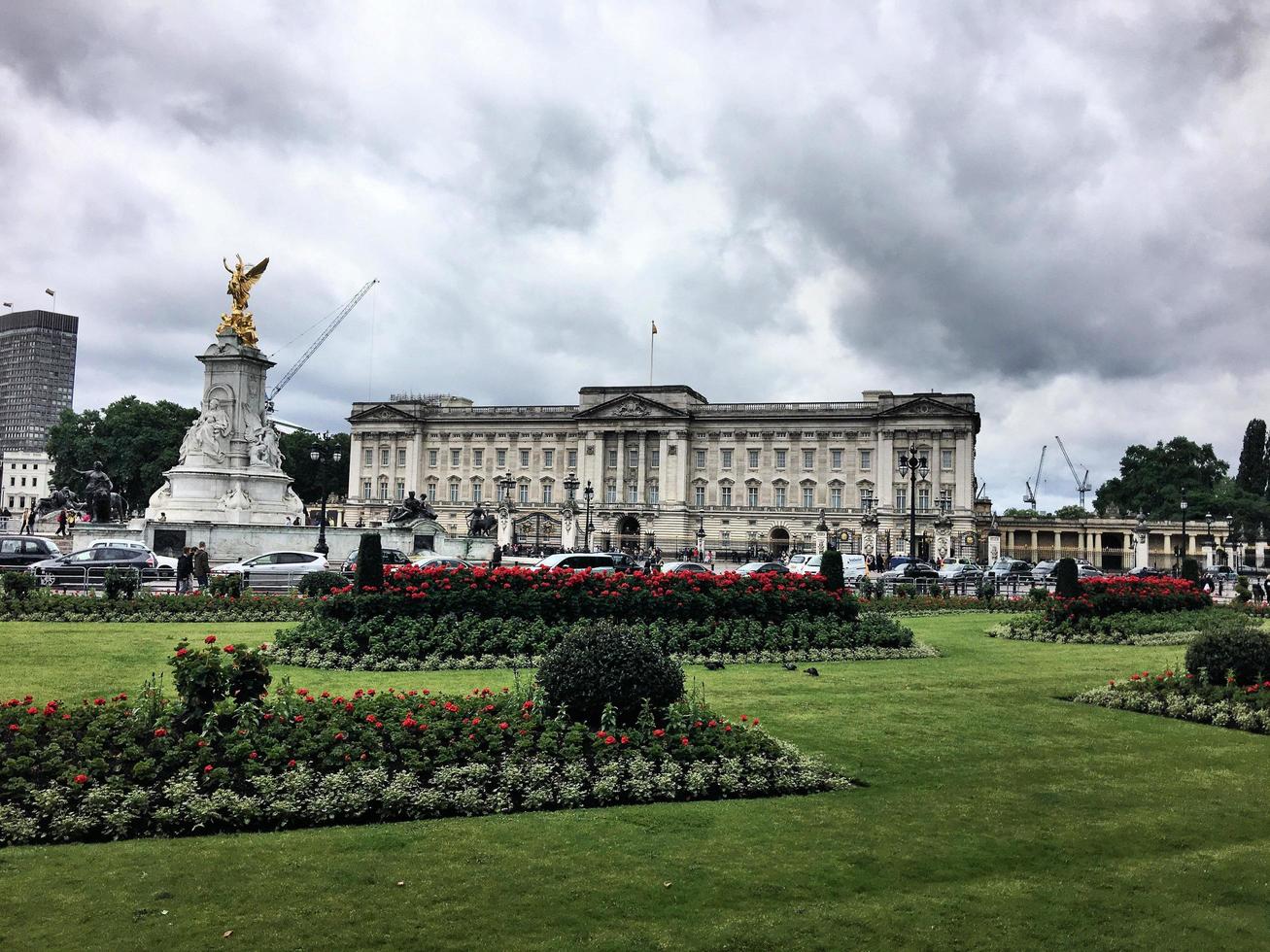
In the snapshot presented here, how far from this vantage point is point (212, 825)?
7.57 meters

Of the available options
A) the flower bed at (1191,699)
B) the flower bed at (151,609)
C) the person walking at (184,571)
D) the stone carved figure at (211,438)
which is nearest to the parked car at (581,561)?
the flower bed at (151,609)

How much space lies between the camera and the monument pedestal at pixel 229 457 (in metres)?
39.4

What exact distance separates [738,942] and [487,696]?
525 centimetres

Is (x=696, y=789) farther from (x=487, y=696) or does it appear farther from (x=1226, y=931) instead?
(x=1226, y=931)

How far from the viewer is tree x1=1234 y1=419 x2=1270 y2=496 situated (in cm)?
11056

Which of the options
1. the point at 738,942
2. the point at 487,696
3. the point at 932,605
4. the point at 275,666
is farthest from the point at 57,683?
the point at 932,605

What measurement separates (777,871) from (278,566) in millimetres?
25559

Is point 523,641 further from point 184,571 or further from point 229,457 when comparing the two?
point 229,457

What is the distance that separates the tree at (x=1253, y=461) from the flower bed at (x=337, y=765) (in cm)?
12042

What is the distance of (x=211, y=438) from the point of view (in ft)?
131

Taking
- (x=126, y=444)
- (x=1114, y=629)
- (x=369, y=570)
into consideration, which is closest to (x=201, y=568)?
(x=369, y=570)

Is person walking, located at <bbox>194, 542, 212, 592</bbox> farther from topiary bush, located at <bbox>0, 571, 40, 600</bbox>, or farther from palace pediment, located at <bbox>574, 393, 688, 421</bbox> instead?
palace pediment, located at <bbox>574, 393, 688, 421</bbox>

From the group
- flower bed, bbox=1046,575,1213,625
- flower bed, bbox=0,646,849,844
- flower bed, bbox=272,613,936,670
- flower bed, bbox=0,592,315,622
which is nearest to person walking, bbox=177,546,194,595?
flower bed, bbox=0,592,315,622

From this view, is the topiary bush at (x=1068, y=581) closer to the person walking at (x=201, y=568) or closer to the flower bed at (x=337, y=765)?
the flower bed at (x=337, y=765)
